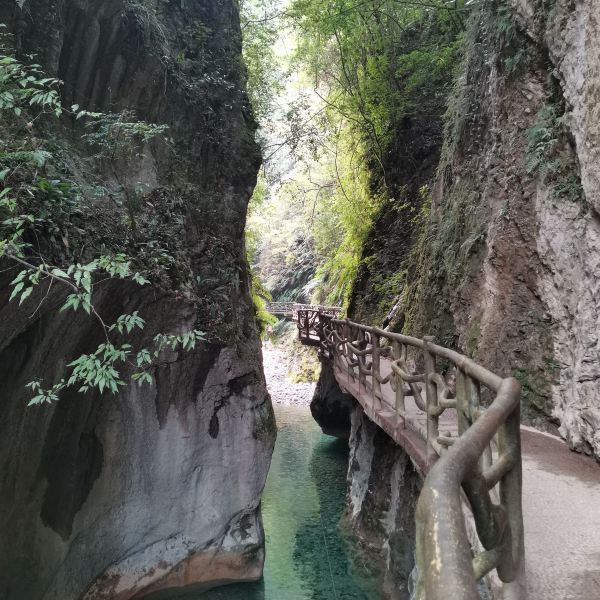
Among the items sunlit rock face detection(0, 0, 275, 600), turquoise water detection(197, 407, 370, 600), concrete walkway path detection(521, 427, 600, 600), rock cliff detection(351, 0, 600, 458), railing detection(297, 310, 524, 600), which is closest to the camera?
railing detection(297, 310, 524, 600)

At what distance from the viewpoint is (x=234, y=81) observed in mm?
9875

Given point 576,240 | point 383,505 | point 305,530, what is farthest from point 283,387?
point 576,240

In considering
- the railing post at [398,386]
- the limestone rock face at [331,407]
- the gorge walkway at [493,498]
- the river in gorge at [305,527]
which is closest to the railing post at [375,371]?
the gorge walkway at [493,498]

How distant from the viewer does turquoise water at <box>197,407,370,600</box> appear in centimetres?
835

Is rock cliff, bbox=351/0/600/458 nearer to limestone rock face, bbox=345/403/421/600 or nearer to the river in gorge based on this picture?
limestone rock face, bbox=345/403/421/600

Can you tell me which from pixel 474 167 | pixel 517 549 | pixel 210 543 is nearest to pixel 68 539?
pixel 210 543

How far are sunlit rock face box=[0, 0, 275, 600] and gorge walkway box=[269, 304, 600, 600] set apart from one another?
330 cm

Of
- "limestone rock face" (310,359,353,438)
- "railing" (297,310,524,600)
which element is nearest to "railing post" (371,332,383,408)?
"railing" (297,310,524,600)

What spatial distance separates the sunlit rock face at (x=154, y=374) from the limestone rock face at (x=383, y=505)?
7.08ft

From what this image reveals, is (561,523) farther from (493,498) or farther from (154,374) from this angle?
(154,374)

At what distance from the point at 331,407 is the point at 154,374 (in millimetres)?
11509

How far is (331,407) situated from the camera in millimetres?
17969

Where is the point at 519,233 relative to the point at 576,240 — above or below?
above

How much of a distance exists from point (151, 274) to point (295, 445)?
42.2 feet
